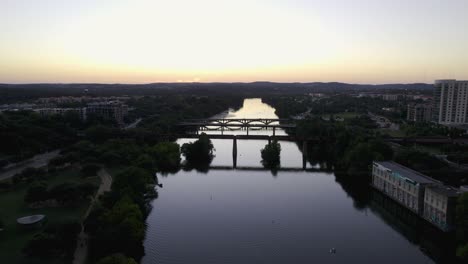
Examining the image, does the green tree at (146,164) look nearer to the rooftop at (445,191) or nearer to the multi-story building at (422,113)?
the rooftop at (445,191)

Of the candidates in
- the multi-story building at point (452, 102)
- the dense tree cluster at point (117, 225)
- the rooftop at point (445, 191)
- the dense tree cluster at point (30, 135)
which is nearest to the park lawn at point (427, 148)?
the rooftop at point (445, 191)

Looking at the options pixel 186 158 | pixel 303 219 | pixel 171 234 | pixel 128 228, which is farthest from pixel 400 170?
pixel 186 158

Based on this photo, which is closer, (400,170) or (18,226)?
(18,226)

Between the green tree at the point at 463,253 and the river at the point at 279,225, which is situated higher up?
the green tree at the point at 463,253

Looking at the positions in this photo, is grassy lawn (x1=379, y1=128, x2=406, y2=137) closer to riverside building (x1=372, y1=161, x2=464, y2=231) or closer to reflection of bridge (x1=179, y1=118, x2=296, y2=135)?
reflection of bridge (x1=179, y1=118, x2=296, y2=135)

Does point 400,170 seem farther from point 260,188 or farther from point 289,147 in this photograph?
point 289,147

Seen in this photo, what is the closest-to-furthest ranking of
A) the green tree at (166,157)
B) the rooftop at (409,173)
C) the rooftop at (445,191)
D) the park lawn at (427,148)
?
the rooftop at (445,191)
the rooftop at (409,173)
the green tree at (166,157)
the park lawn at (427,148)

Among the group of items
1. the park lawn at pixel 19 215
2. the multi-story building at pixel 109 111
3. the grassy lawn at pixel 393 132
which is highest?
the multi-story building at pixel 109 111
